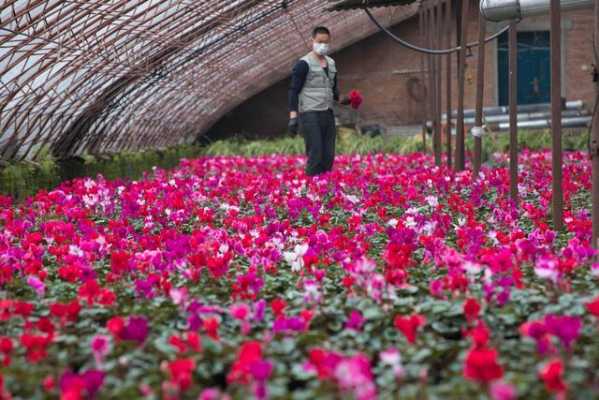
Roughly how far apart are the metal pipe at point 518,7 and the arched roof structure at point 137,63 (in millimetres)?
3836

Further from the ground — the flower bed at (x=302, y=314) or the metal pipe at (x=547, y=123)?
the metal pipe at (x=547, y=123)

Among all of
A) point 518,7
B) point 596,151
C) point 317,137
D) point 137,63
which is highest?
point 137,63

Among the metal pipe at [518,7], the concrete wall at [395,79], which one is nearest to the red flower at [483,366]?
the metal pipe at [518,7]

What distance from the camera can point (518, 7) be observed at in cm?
752

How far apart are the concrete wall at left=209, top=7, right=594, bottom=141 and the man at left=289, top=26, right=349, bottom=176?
46.5 ft

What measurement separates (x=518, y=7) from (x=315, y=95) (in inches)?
149

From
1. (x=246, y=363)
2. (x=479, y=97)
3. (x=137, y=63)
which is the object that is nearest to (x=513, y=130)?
(x=479, y=97)

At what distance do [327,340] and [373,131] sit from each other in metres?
21.7

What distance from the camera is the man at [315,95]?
11.0 metres

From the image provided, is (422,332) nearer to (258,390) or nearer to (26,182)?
(258,390)

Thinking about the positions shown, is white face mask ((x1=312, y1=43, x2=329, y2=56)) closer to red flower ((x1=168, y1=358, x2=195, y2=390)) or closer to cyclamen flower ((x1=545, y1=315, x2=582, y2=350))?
cyclamen flower ((x1=545, y1=315, x2=582, y2=350))

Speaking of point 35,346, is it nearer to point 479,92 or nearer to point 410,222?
point 410,222

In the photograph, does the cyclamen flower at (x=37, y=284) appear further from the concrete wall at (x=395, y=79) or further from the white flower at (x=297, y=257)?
the concrete wall at (x=395, y=79)

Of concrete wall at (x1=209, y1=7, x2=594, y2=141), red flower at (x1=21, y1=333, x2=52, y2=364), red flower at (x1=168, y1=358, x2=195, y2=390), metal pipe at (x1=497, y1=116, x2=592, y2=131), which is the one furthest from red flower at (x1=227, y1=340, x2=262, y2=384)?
concrete wall at (x1=209, y1=7, x2=594, y2=141)
